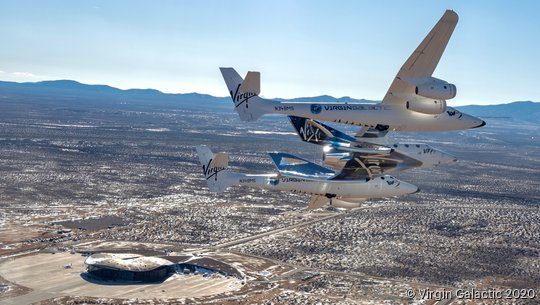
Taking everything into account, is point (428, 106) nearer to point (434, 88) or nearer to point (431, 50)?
point (434, 88)

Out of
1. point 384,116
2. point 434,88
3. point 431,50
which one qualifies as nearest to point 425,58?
point 431,50

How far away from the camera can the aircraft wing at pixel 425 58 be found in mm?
43244

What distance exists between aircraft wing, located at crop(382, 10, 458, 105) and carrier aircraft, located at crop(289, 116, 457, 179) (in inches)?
224

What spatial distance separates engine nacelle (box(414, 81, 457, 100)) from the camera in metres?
43.8

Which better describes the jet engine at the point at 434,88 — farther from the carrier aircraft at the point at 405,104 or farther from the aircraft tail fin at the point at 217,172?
the aircraft tail fin at the point at 217,172

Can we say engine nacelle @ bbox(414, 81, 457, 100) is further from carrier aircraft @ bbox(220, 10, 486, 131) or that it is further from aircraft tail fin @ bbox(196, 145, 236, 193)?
aircraft tail fin @ bbox(196, 145, 236, 193)

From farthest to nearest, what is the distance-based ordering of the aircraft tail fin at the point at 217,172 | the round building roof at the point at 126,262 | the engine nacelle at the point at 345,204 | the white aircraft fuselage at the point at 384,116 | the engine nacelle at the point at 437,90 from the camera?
the round building roof at the point at 126,262 → the aircraft tail fin at the point at 217,172 → the engine nacelle at the point at 345,204 → the white aircraft fuselage at the point at 384,116 → the engine nacelle at the point at 437,90

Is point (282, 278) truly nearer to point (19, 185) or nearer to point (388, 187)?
point (388, 187)

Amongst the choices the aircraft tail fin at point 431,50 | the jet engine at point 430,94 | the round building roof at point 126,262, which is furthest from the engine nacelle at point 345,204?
the round building roof at point 126,262

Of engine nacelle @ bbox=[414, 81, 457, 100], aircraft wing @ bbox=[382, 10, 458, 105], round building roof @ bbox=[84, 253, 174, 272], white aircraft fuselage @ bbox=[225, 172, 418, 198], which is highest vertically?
aircraft wing @ bbox=[382, 10, 458, 105]

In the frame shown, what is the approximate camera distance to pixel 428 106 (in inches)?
1786

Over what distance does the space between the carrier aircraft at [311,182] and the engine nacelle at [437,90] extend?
48.0 feet

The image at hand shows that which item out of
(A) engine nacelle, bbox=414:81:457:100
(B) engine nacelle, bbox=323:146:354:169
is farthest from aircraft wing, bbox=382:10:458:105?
(B) engine nacelle, bbox=323:146:354:169

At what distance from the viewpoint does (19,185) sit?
150 metres
